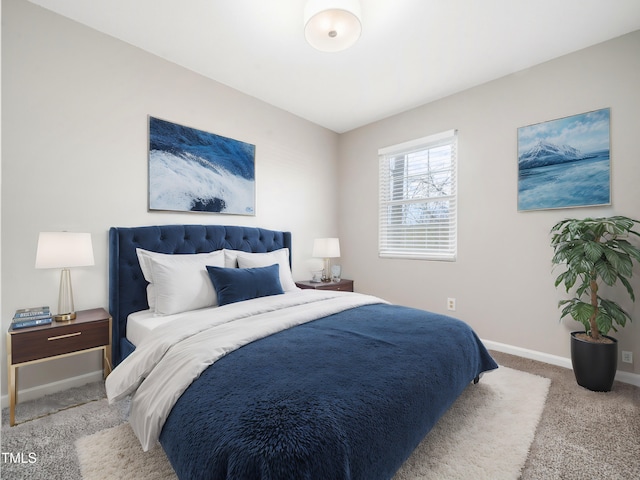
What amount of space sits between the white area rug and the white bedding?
0.19m

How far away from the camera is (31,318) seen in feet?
6.79

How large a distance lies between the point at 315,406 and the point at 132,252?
210 centimetres

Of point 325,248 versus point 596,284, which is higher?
point 325,248

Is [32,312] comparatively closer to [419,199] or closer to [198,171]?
[198,171]

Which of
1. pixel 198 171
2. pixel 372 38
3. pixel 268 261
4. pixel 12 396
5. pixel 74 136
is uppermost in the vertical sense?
pixel 372 38

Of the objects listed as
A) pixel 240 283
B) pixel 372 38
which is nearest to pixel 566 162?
pixel 372 38

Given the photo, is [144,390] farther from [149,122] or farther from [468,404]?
[149,122]

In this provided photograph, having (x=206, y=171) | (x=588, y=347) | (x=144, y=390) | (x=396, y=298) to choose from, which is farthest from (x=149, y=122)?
(x=588, y=347)

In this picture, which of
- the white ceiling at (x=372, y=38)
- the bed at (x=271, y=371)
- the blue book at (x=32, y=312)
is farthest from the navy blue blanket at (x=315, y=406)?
the white ceiling at (x=372, y=38)

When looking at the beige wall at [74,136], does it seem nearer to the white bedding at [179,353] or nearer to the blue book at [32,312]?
the blue book at [32,312]

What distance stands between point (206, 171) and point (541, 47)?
3.09 meters

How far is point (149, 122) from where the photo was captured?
278cm

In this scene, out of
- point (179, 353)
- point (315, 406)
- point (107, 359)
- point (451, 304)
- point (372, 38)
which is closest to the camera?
point (315, 406)

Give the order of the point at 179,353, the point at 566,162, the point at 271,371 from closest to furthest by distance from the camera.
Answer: the point at 271,371 → the point at 179,353 → the point at 566,162
